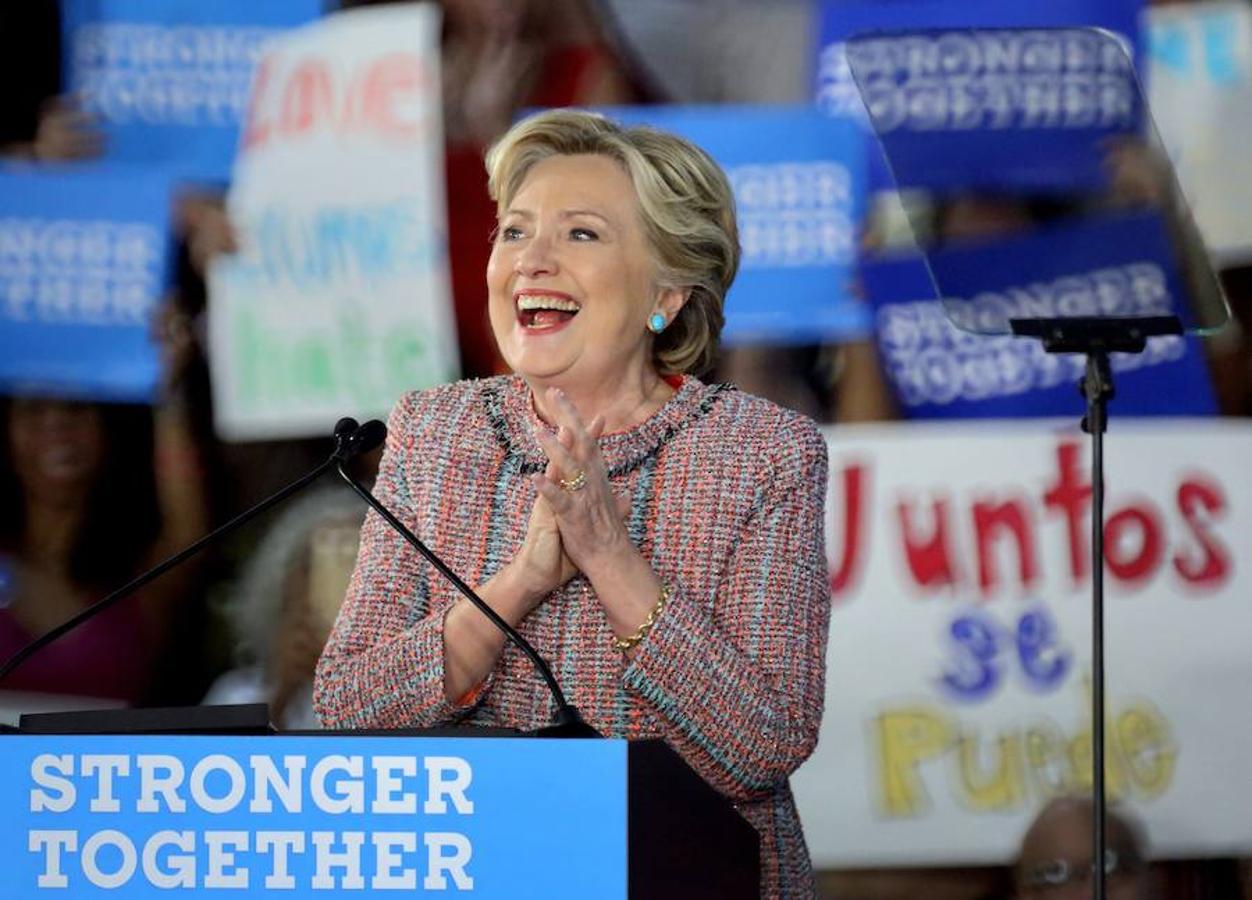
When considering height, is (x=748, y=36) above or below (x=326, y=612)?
above

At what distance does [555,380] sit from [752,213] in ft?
5.68

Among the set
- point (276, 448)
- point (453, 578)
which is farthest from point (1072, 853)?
point (453, 578)

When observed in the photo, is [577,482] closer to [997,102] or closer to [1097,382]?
[1097,382]

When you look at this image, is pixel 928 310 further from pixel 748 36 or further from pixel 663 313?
pixel 663 313

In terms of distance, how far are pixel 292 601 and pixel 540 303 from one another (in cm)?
194

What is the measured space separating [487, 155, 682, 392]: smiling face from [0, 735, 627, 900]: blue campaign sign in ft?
2.28

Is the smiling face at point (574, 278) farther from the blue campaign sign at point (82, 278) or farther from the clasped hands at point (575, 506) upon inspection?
the blue campaign sign at point (82, 278)

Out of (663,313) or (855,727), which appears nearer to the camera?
(663,313)

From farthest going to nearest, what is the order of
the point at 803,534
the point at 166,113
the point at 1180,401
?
the point at 166,113, the point at 1180,401, the point at 803,534

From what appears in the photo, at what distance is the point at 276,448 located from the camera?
14.0 ft

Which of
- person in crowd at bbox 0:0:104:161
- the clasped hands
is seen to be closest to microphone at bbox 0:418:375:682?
the clasped hands

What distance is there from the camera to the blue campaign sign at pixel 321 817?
177cm

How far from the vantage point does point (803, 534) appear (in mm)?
2348

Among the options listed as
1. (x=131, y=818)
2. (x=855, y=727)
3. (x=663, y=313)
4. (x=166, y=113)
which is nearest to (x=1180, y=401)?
(x=855, y=727)
